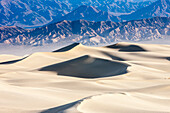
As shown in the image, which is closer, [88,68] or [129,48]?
[88,68]

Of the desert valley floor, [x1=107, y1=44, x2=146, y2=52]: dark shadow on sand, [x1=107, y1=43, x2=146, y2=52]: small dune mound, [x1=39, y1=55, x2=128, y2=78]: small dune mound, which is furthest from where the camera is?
[x1=107, y1=43, x2=146, y2=52]: small dune mound

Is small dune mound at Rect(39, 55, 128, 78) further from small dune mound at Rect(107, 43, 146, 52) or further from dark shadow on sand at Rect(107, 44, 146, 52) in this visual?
small dune mound at Rect(107, 43, 146, 52)

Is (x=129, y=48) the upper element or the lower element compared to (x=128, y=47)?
lower

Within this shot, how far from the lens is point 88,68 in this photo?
166ft

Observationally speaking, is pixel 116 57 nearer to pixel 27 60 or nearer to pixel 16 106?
pixel 27 60

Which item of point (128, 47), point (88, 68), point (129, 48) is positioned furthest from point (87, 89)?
point (128, 47)

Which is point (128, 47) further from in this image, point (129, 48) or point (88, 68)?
point (88, 68)

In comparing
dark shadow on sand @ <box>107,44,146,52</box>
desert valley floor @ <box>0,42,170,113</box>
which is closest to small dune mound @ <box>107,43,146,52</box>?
dark shadow on sand @ <box>107,44,146,52</box>

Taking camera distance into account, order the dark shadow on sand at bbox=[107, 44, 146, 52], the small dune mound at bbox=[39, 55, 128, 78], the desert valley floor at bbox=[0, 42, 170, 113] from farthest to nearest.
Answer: the dark shadow on sand at bbox=[107, 44, 146, 52]
the small dune mound at bbox=[39, 55, 128, 78]
the desert valley floor at bbox=[0, 42, 170, 113]

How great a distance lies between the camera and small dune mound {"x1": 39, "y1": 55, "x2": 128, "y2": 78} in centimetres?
4656

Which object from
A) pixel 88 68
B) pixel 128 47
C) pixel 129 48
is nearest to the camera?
pixel 88 68

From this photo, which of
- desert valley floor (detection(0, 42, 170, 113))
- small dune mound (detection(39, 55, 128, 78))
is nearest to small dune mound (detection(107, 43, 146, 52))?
desert valley floor (detection(0, 42, 170, 113))

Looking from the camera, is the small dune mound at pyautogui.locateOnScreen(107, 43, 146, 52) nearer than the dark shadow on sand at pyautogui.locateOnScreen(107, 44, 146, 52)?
No

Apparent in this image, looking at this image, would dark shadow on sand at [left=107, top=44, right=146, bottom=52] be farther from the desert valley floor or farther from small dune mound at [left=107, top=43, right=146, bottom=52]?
the desert valley floor
